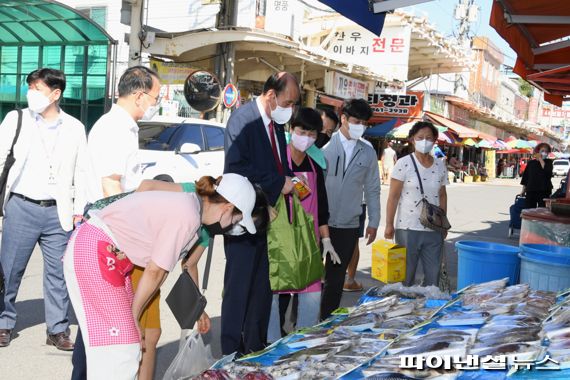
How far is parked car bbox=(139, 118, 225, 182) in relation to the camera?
412 inches

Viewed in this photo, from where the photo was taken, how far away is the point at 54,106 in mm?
4961

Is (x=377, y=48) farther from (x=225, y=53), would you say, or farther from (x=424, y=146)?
(x=424, y=146)

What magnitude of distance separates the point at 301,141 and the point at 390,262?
5.54 ft

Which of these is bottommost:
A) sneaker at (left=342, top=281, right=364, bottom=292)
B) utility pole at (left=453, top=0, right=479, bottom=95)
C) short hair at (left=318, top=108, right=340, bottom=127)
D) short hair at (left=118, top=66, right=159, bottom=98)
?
sneaker at (left=342, top=281, right=364, bottom=292)

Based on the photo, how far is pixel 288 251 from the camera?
4168mm

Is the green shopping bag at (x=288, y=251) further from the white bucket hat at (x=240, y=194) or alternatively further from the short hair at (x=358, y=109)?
the short hair at (x=358, y=109)

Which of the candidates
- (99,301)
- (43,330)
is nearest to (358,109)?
(43,330)

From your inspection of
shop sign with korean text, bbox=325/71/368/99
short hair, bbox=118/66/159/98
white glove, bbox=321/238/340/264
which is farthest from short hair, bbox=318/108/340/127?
shop sign with korean text, bbox=325/71/368/99

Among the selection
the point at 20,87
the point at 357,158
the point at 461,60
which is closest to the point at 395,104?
the point at 461,60

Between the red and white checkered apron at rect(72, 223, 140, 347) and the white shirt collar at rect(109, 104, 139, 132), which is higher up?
the white shirt collar at rect(109, 104, 139, 132)

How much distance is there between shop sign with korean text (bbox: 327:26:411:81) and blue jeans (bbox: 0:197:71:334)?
20.2 metres

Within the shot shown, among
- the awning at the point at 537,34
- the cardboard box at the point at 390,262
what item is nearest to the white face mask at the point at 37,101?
the cardboard box at the point at 390,262

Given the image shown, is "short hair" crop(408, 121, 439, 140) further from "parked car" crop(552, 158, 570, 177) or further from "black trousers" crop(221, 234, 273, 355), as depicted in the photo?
"parked car" crop(552, 158, 570, 177)

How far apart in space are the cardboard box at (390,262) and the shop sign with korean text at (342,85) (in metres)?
17.2
